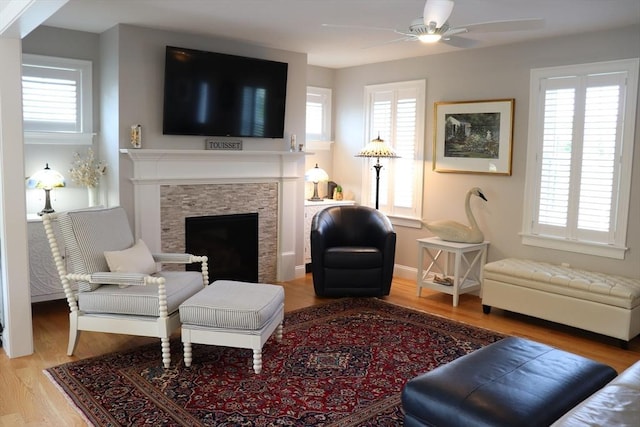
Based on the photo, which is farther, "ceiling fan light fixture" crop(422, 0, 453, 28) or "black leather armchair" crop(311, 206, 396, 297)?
"black leather armchair" crop(311, 206, 396, 297)

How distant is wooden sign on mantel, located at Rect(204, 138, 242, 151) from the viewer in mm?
5320

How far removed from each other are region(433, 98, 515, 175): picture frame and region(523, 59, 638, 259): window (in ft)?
0.84

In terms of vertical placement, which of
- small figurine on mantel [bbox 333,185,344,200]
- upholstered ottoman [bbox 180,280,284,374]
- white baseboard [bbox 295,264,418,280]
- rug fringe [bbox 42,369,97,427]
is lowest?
rug fringe [bbox 42,369,97,427]

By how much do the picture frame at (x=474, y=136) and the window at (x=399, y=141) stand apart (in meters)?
0.28

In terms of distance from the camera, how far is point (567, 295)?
4.42m

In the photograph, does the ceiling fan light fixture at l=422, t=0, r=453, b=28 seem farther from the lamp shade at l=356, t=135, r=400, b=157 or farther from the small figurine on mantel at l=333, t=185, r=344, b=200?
the small figurine on mantel at l=333, t=185, r=344, b=200

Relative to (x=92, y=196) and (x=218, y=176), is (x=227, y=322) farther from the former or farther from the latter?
(x=92, y=196)

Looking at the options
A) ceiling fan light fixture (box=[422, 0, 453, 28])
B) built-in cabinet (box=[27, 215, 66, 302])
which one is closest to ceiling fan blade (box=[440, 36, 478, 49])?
ceiling fan light fixture (box=[422, 0, 453, 28])

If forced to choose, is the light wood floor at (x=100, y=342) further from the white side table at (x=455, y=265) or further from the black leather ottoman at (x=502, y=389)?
the black leather ottoman at (x=502, y=389)

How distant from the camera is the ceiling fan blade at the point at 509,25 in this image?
10.4 ft

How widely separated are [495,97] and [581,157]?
3.41ft

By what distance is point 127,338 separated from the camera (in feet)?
13.7

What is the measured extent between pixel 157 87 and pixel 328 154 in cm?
264

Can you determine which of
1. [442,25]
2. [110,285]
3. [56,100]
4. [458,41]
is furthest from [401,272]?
[56,100]
